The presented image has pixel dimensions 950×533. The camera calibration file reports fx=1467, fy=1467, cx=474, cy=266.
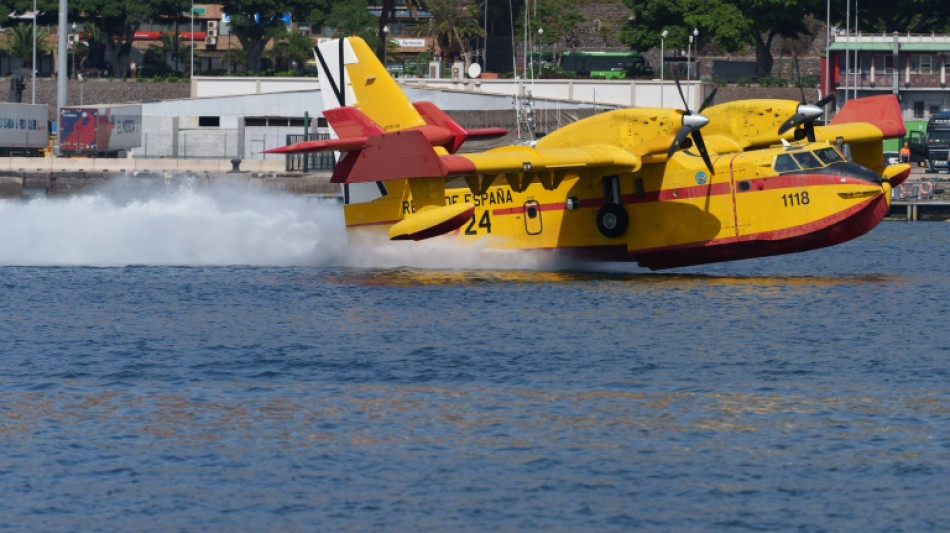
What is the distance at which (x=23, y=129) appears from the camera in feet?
295

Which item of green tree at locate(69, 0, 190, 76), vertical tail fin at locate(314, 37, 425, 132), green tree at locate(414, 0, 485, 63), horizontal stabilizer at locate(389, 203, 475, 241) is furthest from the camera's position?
green tree at locate(414, 0, 485, 63)

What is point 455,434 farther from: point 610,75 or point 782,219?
point 610,75

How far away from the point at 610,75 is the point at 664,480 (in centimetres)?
9556

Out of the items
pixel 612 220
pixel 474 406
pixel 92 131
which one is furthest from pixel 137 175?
pixel 474 406

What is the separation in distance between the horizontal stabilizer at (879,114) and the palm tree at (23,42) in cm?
9674

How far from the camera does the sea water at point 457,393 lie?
60.8 ft

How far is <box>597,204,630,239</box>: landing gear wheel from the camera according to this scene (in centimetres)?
3847

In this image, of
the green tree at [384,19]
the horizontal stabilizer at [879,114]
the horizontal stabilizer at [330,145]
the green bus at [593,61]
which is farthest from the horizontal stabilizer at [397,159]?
the green bus at [593,61]

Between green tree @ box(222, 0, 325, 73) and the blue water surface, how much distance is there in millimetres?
85354

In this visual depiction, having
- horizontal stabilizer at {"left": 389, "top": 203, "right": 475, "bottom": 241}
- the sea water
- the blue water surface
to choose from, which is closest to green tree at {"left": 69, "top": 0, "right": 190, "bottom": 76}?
the sea water

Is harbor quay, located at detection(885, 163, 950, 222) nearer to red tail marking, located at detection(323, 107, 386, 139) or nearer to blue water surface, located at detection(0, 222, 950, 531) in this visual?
blue water surface, located at detection(0, 222, 950, 531)

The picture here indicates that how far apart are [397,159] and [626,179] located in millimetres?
6139

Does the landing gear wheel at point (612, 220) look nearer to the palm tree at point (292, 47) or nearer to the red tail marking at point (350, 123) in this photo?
the red tail marking at point (350, 123)

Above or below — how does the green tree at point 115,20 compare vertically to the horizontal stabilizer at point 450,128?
above
